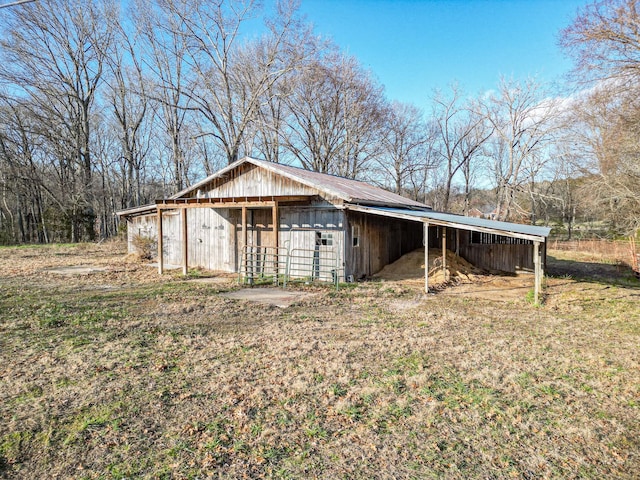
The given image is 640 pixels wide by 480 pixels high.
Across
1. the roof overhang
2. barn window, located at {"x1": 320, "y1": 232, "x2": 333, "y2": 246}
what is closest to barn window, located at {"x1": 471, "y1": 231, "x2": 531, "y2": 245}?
barn window, located at {"x1": 320, "y1": 232, "x2": 333, "y2": 246}

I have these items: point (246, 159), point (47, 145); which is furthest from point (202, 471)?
point (47, 145)

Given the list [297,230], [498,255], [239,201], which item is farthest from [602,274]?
[239,201]

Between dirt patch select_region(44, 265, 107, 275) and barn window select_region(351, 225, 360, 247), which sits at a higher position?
barn window select_region(351, 225, 360, 247)

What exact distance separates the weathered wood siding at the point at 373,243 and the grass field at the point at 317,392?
4234 mm

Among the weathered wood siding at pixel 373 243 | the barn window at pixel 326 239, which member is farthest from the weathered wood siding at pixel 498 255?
the barn window at pixel 326 239

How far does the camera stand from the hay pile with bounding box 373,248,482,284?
44.5ft

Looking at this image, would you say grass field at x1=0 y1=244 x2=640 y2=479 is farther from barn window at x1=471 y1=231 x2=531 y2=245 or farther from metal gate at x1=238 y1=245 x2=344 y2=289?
barn window at x1=471 y1=231 x2=531 y2=245

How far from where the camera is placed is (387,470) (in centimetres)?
309

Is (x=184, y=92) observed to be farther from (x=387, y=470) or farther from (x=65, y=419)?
(x=387, y=470)

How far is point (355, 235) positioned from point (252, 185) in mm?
4564

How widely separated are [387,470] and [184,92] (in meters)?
29.2

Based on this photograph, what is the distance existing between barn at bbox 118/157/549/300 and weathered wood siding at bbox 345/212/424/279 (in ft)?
0.12

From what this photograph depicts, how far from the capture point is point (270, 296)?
10570mm

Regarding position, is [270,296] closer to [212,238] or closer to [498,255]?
[212,238]
